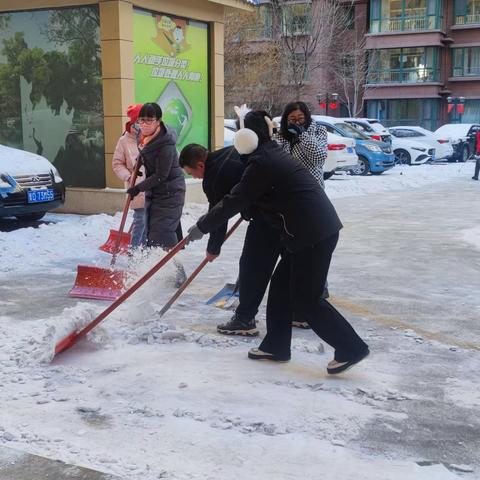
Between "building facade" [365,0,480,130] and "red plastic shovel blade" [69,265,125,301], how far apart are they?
38893mm

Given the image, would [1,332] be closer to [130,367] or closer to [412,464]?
[130,367]

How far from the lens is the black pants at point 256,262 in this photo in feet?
16.0

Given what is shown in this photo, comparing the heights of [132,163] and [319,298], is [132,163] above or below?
above

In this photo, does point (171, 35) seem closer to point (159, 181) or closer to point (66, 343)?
point (159, 181)

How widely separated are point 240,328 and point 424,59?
138 feet

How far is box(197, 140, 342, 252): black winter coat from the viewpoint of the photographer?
4.01 m

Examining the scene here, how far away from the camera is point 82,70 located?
1098 cm

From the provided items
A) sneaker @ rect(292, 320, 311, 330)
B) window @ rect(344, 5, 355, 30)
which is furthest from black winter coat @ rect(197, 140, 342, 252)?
window @ rect(344, 5, 355, 30)

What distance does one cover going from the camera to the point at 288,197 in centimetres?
404

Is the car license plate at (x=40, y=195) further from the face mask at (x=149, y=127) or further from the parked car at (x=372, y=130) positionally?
the parked car at (x=372, y=130)

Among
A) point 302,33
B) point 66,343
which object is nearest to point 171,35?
point 66,343

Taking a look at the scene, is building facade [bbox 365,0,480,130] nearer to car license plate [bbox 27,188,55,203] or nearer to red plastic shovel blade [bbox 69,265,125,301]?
car license plate [bbox 27,188,55,203]

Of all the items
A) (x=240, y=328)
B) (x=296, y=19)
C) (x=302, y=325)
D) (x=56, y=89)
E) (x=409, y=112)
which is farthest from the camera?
(x=409, y=112)

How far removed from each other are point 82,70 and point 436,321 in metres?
7.51
